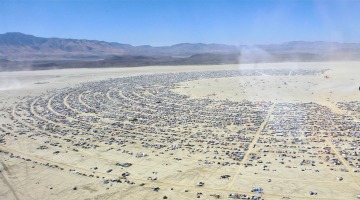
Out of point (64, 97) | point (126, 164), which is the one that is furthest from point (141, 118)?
point (64, 97)

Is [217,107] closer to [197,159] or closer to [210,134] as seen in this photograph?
[210,134]

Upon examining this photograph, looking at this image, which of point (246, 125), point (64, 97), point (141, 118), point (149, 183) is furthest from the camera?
point (64, 97)

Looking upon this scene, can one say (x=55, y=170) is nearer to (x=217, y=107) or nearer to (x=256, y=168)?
(x=256, y=168)

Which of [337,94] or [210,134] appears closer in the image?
[210,134]

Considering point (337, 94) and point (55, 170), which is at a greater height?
point (337, 94)

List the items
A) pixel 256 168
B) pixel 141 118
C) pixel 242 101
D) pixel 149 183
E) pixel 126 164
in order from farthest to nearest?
pixel 242 101, pixel 141 118, pixel 126 164, pixel 256 168, pixel 149 183

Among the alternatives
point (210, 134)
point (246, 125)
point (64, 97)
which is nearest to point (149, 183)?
point (210, 134)
